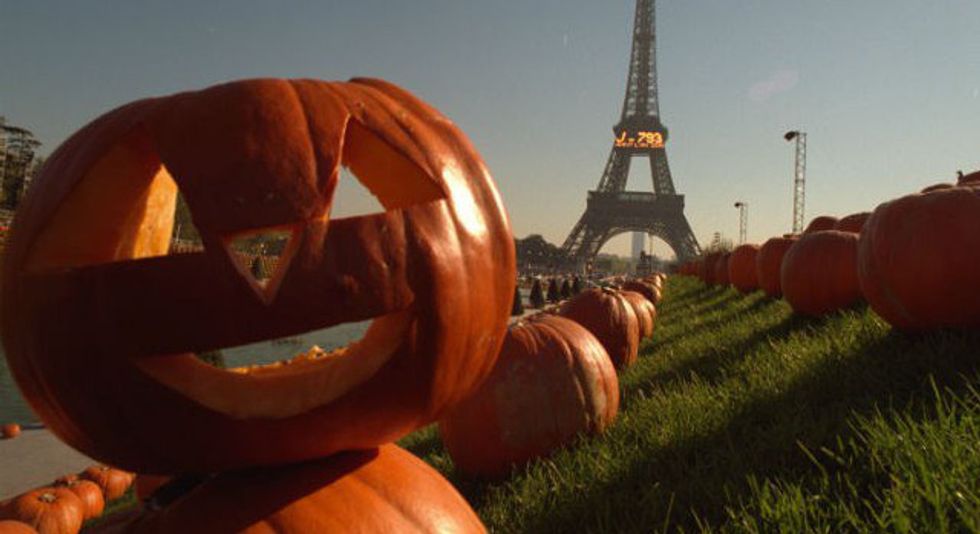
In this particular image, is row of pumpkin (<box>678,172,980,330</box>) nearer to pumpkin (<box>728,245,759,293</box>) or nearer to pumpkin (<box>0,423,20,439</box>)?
pumpkin (<box>728,245,759,293</box>)

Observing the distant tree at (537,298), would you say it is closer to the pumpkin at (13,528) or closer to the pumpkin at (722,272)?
the pumpkin at (722,272)

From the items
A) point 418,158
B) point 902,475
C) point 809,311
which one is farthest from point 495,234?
point 809,311

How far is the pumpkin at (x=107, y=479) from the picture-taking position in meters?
6.45

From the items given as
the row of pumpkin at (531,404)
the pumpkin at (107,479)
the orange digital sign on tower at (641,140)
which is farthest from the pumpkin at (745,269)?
the orange digital sign on tower at (641,140)

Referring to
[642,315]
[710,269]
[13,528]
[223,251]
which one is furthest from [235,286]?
[710,269]

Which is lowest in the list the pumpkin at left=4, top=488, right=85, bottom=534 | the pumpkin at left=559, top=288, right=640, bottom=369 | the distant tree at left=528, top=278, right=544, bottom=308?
the distant tree at left=528, top=278, right=544, bottom=308

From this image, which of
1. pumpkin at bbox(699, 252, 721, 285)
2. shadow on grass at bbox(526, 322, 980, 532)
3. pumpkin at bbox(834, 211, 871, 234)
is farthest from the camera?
pumpkin at bbox(699, 252, 721, 285)

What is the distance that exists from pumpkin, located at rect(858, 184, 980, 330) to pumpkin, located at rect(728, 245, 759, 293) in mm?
7763

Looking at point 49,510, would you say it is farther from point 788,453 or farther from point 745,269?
point 745,269

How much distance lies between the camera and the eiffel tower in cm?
5512

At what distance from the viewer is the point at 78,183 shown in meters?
1.48

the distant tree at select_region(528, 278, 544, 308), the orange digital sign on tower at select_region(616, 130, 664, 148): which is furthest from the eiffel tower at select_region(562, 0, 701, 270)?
the distant tree at select_region(528, 278, 544, 308)

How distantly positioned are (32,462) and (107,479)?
1.20 meters

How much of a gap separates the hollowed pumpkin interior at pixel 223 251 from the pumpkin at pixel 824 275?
5371 mm
